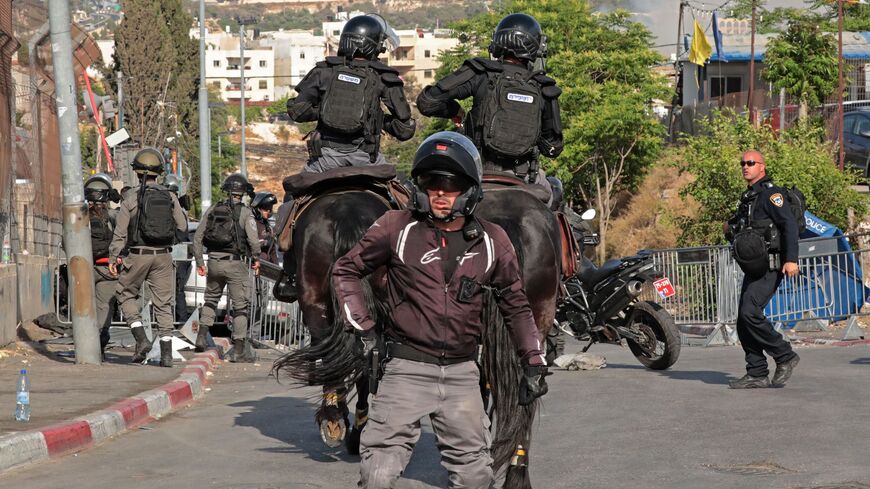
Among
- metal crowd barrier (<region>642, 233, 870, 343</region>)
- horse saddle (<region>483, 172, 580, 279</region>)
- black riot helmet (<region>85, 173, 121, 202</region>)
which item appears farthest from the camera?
metal crowd barrier (<region>642, 233, 870, 343</region>)

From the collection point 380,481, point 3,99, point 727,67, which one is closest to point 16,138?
point 3,99

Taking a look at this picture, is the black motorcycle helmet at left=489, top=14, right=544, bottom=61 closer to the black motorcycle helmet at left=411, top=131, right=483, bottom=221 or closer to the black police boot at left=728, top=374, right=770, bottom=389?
the black motorcycle helmet at left=411, top=131, right=483, bottom=221

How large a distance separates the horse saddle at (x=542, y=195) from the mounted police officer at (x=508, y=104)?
312 millimetres

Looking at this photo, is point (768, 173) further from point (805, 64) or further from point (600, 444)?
point (600, 444)

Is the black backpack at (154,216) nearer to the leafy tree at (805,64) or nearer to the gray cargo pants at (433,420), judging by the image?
the gray cargo pants at (433,420)

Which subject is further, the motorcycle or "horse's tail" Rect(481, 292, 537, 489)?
the motorcycle

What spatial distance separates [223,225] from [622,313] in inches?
190

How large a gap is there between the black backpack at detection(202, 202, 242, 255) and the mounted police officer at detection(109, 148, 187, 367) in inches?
53.8

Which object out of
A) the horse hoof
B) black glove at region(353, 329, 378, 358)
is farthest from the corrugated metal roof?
black glove at region(353, 329, 378, 358)

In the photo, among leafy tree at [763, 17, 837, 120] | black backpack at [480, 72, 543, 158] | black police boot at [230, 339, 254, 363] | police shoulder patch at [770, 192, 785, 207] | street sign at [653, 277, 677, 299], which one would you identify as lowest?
black police boot at [230, 339, 254, 363]

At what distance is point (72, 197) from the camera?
14.0m

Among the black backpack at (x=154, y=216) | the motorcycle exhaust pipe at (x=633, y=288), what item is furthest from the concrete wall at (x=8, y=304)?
the motorcycle exhaust pipe at (x=633, y=288)

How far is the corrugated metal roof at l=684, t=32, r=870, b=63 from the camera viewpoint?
197 feet

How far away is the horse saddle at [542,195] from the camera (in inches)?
321
